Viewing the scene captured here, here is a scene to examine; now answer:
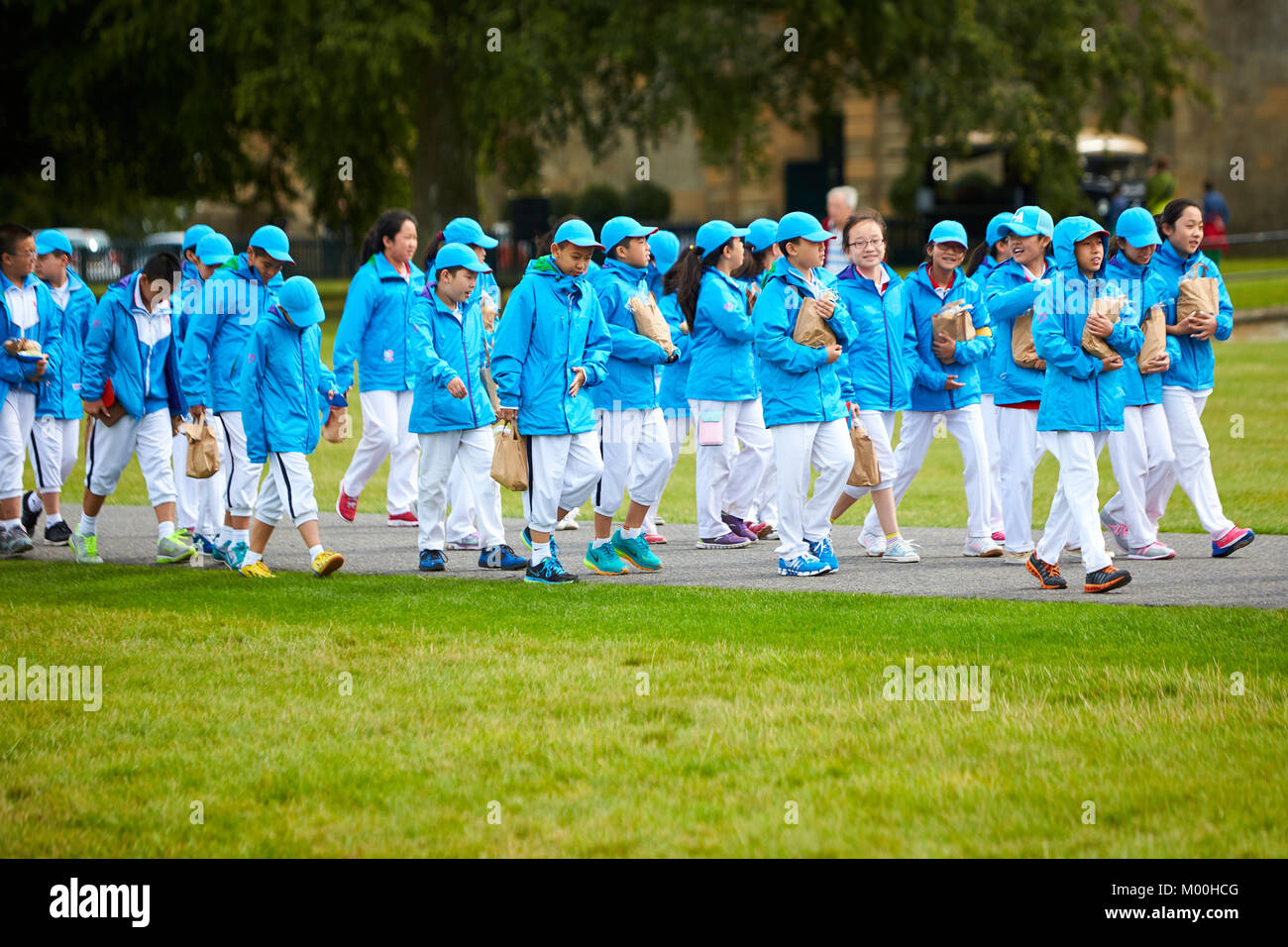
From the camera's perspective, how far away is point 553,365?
28.0 ft

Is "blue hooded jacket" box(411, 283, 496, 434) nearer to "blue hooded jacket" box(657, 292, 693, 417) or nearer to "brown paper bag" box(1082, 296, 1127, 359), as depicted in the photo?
"blue hooded jacket" box(657, 292, 693, 417)

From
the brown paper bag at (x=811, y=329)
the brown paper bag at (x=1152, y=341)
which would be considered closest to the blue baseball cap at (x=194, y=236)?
the brown paper bag at (x=811, y=329)

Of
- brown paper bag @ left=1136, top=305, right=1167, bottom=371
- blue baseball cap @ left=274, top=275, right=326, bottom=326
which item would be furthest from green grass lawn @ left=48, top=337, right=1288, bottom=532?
blue baseball cap @ left=274, top=275, right=326, bottom=326

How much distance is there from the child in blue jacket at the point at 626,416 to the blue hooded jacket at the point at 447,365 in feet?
2.50

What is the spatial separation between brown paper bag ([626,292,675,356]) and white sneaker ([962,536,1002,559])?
224 cm

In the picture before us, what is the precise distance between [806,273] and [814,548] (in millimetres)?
1570

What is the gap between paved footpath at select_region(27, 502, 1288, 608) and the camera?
8250 millimetres

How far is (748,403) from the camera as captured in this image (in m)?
10.1

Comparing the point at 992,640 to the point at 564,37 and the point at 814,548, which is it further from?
the point at 564,37

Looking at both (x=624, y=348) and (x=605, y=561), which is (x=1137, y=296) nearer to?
(x=624, y=348)

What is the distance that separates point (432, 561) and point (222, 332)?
184cm

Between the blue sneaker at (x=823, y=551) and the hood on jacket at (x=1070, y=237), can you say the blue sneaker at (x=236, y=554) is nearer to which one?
the blue sneaker at (x=823, y=551)

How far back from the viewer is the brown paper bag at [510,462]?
8.38 meters
